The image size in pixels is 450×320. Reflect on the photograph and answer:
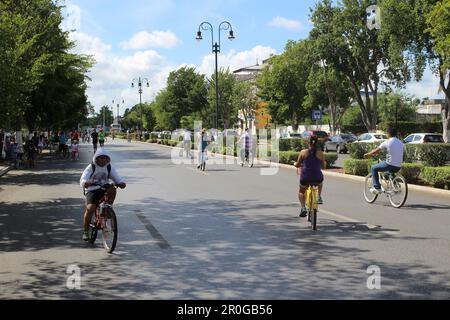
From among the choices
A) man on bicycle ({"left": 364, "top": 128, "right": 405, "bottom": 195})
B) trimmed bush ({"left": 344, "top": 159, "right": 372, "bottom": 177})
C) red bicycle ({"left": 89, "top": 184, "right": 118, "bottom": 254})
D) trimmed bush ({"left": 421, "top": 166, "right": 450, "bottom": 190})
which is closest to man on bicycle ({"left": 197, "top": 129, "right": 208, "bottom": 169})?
trimmed bush ({"left": 344, "top": 159, "right": 372, "bottom": 177})

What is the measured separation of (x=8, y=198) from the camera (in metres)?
13.8

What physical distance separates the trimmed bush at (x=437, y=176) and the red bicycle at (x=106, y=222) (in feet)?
32.8

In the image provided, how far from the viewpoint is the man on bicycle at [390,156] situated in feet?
39.3

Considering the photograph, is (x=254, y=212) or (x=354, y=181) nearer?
(x=254, y=212)

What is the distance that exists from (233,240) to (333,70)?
40174mm

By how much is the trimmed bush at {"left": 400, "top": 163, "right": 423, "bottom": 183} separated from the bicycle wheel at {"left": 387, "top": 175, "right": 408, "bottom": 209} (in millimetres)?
4363

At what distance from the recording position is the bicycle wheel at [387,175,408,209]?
11641 millimetres

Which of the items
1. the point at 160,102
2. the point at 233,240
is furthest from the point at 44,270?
the point at 160,102

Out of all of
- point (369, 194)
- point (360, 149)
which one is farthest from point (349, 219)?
point (360, 149)

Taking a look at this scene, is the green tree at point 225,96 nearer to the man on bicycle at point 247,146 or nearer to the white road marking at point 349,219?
the man on bicycle at point 247,146

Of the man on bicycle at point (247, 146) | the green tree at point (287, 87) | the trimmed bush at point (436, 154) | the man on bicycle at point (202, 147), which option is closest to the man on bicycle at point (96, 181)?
the trimmed bush at point (436, 154)

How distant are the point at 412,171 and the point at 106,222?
11.1 meters
